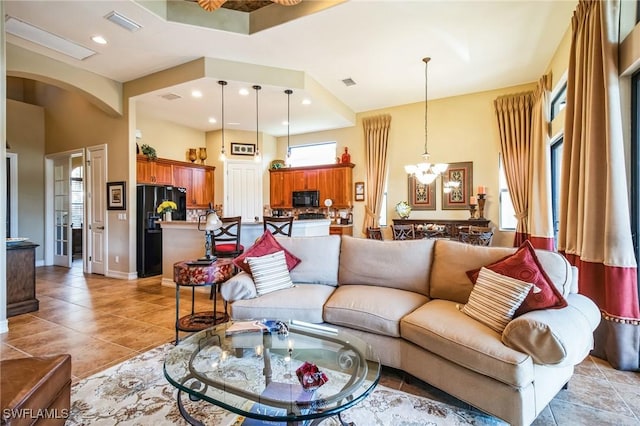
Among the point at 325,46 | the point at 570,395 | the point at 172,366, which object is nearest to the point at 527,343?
the point at 570,395

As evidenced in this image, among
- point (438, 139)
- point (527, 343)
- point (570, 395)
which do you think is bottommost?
point (570, 395)

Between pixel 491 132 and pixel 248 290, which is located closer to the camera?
pixel 248 290

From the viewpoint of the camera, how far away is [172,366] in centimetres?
165

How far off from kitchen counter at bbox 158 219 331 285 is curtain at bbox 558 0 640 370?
3.34 m

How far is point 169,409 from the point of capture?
192cm

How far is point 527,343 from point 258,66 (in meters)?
4.81

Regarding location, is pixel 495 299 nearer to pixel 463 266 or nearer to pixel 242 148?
pixel 463 266

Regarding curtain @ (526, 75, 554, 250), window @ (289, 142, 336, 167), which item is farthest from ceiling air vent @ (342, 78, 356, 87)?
curtain @ (526, 75, 554, 250)

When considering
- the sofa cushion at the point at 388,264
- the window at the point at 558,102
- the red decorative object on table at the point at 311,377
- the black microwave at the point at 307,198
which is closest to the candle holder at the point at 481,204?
the window at the point at 558,102

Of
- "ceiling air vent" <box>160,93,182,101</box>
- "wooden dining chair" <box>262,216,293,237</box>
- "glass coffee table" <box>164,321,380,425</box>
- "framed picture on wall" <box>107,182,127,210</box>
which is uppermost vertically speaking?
"ceiling air vent" <box>160,93,182,101</box>

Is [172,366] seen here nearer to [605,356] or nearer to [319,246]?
[319,246]

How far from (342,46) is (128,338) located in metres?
4.33

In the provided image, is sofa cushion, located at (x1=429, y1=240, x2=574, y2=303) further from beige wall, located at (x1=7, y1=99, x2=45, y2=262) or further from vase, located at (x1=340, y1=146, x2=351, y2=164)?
beige wall, located at (x1=7, y1=99, x2=45, y2=262)

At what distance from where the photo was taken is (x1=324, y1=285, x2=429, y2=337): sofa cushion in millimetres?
2221
